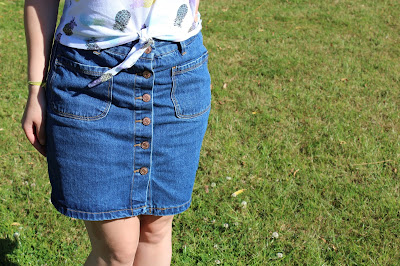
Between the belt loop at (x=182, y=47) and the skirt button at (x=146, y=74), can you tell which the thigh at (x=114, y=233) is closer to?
the skirt button at (x=146, y=74)

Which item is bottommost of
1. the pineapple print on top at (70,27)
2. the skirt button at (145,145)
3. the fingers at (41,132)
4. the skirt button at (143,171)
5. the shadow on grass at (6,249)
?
the shadow on grass at (6,249)

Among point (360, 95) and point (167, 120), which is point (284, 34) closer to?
point (360, 95)

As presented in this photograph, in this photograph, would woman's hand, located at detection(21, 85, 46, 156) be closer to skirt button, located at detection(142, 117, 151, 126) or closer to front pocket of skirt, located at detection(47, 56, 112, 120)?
front pocket of skirt, located at detection(47, 56, 112, 120)

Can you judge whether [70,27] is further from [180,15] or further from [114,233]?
[114,233]

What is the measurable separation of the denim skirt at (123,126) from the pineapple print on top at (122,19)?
67mm

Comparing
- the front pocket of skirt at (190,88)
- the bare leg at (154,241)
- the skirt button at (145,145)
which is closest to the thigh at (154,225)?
the bare leg at (154,241)

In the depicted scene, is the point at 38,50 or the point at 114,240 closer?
the point at 38,50

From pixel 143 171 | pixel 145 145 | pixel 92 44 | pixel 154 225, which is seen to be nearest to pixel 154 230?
pixel 154 225

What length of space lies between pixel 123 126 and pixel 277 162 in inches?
95.5

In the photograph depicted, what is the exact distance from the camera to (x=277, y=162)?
12.3 ft

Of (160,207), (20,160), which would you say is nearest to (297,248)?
(160,207)

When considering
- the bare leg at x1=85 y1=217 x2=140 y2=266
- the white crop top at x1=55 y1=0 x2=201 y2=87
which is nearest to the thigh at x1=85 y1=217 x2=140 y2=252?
the bare leg at x1=85 y1=217 x2=140 y2=266

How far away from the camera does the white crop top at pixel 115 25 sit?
144 cm

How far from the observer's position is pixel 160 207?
1.75 meters
